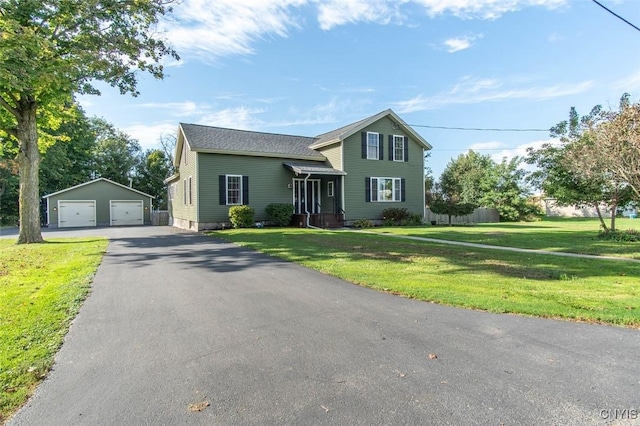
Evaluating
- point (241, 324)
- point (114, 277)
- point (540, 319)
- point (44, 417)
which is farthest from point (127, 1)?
point (540, 319)

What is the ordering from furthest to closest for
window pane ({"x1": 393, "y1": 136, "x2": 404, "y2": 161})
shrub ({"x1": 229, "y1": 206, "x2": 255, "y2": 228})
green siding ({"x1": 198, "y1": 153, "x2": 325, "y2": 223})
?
window pane ({"x1": 393, "y1": 136, "x2": 404, "y2": 161}) < green siding ({"x1": 198, "y1": 153, "x2": 325, "y2": 223}) < shrub ({"x1": 229, "y1": 206, "x2": 255, "y2": 228})

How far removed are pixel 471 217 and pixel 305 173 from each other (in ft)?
50.1

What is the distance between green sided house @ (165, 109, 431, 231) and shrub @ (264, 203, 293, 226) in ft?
1.72

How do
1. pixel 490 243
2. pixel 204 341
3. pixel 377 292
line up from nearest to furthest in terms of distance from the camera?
pixel 204 341 → pixel 377 292 → pixel 490 243

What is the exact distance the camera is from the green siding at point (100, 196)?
27.3m

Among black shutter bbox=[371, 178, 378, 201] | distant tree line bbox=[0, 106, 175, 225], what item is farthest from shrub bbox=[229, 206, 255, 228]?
distant tree line bbox=[0, 106, 175, 225]

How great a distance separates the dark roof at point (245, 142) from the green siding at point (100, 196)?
44.2 ft

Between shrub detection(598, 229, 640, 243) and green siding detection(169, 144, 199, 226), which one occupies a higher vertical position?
green siding detection(169, 144, 199, 226)

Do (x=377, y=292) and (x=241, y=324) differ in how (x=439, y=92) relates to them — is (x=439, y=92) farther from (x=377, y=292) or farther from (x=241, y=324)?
(x=241, y=324)

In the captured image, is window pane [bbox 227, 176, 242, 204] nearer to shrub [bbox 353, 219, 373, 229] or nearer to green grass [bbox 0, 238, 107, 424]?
shrub [bbox 353, 219, 373, 229]

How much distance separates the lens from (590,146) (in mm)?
12430

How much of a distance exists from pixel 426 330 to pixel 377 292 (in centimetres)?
171

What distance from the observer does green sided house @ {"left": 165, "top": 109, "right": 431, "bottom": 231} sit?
18062 millimetres

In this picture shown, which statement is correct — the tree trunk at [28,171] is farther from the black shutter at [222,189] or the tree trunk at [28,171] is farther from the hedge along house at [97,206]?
the hedge along house at [97,206]
